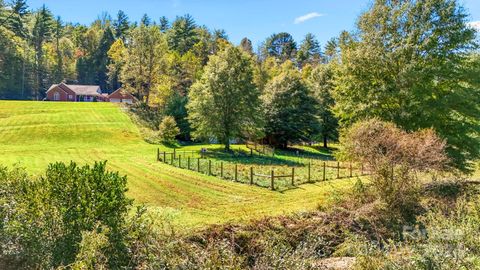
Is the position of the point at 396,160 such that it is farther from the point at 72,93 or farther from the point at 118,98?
the point at 72,93

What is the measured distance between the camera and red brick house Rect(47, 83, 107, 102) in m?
71.1

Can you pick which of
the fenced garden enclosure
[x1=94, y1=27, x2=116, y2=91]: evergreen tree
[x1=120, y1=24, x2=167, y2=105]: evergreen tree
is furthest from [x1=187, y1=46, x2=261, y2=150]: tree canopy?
[x1=94, y1=27, x2=116, y2=91]: evergreen tree

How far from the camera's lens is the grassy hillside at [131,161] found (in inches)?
566

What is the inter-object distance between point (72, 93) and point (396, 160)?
72663mm

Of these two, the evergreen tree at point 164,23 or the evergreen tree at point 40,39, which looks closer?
the evergreen tree at point 40,39

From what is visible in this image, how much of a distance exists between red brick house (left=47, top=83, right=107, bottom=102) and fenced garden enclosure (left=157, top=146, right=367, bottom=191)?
164 feet

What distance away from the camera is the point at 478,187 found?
46.0 ft

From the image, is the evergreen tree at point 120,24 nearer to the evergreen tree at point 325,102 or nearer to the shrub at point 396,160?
the evergreen tree at point 325,102

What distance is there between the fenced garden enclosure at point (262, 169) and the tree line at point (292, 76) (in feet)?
10.8

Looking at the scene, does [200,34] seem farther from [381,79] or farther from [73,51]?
[381,79]

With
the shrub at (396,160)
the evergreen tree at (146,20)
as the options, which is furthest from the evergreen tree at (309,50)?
the shrub at (396,160)

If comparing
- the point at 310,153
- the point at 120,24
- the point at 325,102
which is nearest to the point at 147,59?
the point at 325,102

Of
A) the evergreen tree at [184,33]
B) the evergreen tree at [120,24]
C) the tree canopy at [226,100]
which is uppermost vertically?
the evergreen tree at [120,24]

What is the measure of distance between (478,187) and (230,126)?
2265cm
